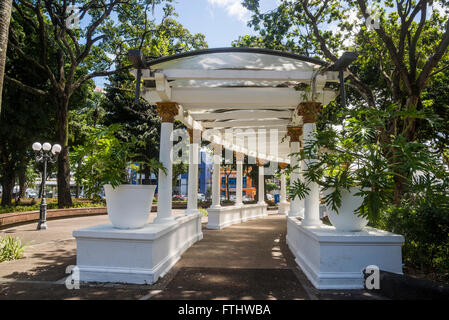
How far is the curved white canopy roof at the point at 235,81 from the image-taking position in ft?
20.3

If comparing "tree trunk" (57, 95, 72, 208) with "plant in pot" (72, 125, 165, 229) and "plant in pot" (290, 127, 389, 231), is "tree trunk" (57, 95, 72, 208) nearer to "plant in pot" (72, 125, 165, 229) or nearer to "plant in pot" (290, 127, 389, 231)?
"plant in pot" (72, 125, 165, 229)

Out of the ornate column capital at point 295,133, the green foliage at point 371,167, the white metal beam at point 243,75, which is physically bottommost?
the green foliage at point 371,167

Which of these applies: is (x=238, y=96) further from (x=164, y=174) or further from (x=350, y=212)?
(x=350, y=212)

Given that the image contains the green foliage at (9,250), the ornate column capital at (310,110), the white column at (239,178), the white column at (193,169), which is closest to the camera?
the green foliage at (9,250)

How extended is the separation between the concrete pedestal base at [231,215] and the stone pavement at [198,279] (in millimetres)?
3842

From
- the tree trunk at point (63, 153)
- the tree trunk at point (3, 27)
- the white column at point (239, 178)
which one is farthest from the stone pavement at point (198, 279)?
the tree trunk at point (63, 153)

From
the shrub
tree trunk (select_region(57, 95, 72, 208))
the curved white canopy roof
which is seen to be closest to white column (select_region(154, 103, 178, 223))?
the curved white canopy roof

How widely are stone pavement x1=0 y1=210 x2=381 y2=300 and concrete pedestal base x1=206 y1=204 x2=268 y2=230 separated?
3842 millimetres

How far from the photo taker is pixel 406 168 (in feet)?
13.1

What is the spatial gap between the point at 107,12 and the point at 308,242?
14.8 metres

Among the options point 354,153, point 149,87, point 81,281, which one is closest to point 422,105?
point 354,153

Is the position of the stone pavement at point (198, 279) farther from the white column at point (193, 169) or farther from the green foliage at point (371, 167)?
the white column at point (193, 169)
